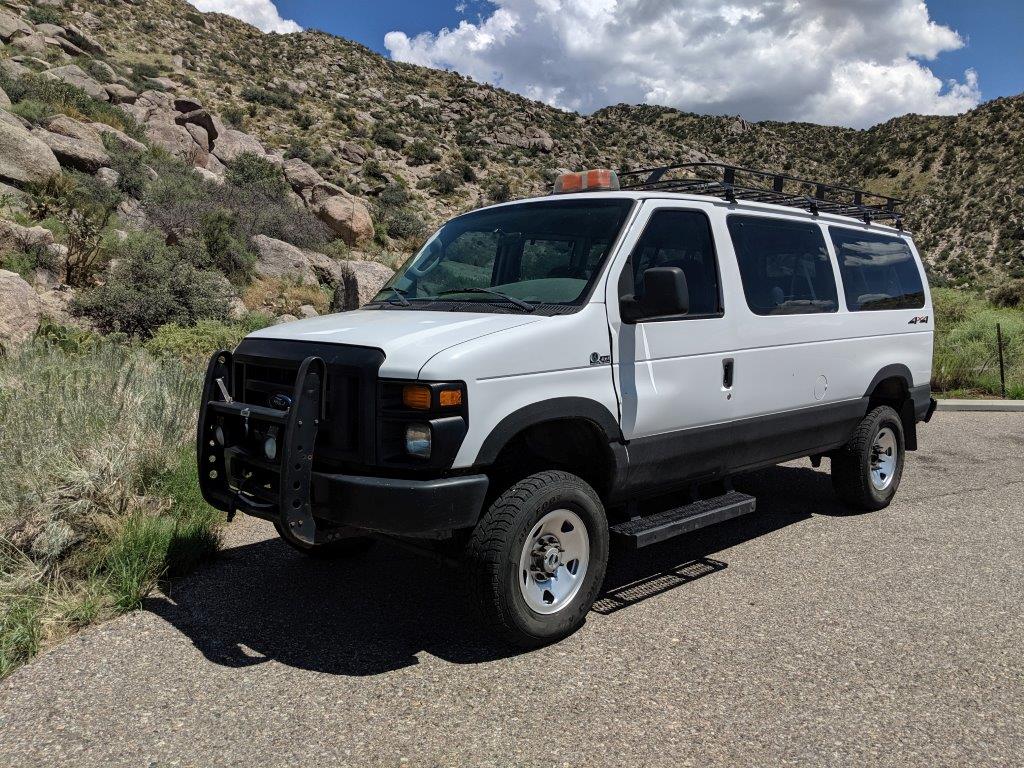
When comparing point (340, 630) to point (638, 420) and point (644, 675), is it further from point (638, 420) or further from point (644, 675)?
point (638, 420)

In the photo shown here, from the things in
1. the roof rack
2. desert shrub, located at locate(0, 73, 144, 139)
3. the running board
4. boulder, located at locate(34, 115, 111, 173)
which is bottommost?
the running board

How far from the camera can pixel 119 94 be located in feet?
97.7

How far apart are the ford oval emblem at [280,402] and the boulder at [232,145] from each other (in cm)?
2787

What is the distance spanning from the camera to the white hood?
364 cm

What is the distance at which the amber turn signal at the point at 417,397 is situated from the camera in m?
3.57

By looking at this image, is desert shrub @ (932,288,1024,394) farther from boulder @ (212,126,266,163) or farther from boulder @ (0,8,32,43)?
boulder @ (0,8,32,43)

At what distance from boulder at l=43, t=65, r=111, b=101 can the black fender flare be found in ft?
96.0

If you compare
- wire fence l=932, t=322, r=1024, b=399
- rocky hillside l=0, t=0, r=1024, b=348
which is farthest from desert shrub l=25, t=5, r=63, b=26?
wire fence l=932, t=322, r=1024, b=399

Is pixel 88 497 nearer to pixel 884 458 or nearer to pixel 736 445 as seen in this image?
pixel 736 445

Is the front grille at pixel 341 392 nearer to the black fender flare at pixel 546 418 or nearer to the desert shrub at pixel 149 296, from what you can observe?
the black fender flare at pixel 546 418

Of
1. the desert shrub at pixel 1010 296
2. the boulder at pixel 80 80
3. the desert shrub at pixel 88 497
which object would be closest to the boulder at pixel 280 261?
the desert shrub at pixel 88 497

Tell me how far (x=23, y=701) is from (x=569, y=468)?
2.76 meters

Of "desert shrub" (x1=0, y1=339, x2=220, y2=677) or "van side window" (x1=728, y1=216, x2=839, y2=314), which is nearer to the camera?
"desert shrub" (x1=0, y1=339, x2=220, y2=677)

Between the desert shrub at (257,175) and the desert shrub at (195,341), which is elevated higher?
the desert shrub at (257,175)
